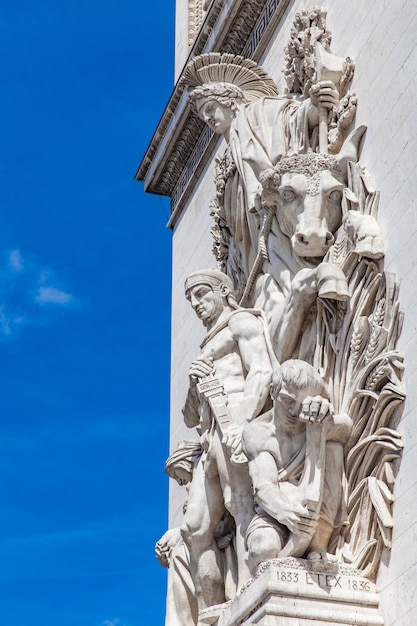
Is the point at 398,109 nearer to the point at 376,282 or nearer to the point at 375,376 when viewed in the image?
the point at 376,282

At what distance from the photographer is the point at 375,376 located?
8781 mm

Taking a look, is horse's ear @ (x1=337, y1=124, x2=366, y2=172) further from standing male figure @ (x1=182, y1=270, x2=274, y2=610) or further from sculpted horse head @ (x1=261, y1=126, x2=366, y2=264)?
standing male figure @ (x1=182, y1=270, x2=274, y2=610)

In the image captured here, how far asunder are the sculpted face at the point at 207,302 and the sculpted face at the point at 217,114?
5.83 feet

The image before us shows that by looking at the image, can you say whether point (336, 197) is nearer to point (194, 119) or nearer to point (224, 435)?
point (224, 435)

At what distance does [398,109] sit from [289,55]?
2.24 meters

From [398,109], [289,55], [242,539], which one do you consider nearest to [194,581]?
[242,539]

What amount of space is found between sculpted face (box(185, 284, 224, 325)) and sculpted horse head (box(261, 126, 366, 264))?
1.16 metres

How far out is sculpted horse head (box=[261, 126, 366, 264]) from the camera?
9.84 metres

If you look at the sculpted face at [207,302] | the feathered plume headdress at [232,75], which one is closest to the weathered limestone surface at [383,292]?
the sculpted face at [207,302]

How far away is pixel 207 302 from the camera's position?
11078mm

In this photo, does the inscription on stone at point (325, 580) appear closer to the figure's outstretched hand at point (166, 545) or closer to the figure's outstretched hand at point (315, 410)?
the figure's outstretched hand at point (315, 410)

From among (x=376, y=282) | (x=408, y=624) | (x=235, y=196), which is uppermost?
(x=235, y=196)

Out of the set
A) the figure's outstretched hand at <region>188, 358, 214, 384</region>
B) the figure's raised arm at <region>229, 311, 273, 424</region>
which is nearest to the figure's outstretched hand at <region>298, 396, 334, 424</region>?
the figure's raised arm at <region>229, 311, 273, 424</region>

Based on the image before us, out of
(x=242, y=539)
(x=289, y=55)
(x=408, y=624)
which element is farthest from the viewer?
(x=289, y=55)
